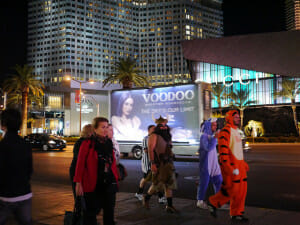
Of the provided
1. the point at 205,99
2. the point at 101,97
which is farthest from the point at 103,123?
the point at 101,97

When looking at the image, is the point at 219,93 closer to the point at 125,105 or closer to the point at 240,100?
the point at 240,100

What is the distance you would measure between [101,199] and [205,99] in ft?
42.9

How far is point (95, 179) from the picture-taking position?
4.36 meters

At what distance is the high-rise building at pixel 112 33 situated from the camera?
156m

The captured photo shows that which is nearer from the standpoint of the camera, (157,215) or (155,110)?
(157,215)

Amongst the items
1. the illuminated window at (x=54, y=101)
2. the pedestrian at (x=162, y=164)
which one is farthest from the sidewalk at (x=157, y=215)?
the illuminated window at (x=54, y=101)

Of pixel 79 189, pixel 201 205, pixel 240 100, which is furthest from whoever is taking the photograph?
pixel 240 100

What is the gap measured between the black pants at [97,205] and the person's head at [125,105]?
563 inches

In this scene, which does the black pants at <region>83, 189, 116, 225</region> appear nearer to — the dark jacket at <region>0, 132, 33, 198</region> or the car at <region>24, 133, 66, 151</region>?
the dark jacket at <region>0, 132, 33, 198</region>

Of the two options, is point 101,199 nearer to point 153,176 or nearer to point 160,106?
point 153,176

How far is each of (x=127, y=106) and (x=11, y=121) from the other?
1527 cm

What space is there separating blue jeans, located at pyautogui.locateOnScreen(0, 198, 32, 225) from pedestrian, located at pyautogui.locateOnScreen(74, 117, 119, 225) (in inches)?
32.9

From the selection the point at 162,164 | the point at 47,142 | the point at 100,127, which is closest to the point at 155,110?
the point at 162,164

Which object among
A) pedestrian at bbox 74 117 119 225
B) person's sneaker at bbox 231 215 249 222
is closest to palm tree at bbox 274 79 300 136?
person's sneaker at bbox 231 215 249 222
